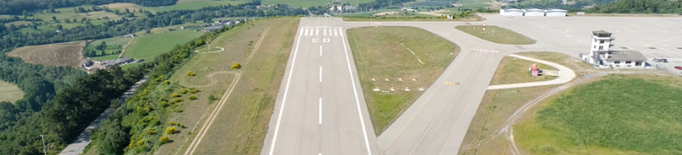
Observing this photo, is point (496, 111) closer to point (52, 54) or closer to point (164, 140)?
point (164, 140)

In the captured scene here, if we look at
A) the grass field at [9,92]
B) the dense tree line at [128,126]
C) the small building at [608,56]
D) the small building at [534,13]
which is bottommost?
the grass field at [9,92]

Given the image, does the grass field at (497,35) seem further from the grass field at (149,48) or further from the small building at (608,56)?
the grass field at (149,48)

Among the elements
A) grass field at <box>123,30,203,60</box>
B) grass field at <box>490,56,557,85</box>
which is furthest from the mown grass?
grass field at <box>123,30,203,60</box>

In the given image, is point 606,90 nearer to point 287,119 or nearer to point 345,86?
point 345,86

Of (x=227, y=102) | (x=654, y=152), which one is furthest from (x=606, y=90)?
(x=227, y=102)

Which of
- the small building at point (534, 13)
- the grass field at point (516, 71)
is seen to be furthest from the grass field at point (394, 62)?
the small building at point (534, 13)

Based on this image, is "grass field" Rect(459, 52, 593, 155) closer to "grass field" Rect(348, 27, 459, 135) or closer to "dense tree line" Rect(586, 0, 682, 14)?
"grass field" Rect(348, 27, 459, 135)
